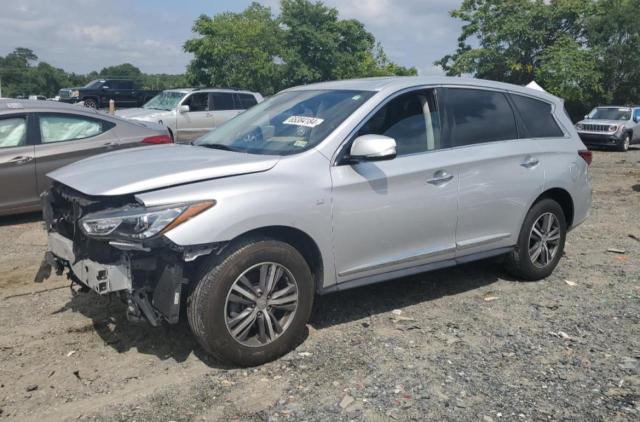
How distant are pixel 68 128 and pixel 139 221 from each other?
5.17 meters

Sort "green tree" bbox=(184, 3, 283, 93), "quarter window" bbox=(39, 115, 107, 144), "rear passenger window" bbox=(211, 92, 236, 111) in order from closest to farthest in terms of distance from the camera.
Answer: "quarter window" bbox=(39, 115, 107, 144) → "rear passenger window" bbox=(211, 92, 236, 111) → "green tree" bbox=(184, 3, 283, 93)

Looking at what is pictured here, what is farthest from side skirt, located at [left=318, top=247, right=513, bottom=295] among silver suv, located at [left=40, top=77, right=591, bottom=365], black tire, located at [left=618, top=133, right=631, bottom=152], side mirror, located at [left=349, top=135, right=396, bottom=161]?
black tire, located at [left=618, top=133, right=631, bottom=152]

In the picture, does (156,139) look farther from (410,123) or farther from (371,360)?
(371,360)

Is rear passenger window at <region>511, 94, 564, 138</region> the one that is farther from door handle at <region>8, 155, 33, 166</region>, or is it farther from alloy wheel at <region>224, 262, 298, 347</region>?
door handle at <region>8, 155, 33, 166</region>

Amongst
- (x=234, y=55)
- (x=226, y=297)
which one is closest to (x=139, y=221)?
(x=226, y=297)

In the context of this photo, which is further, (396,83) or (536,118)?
(536,118)

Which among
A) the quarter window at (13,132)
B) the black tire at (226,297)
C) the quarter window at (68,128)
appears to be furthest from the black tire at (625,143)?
the black tire at (226,297)

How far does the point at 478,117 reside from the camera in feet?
16.6

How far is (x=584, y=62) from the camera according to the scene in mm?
31500

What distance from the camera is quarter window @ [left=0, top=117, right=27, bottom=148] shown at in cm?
730

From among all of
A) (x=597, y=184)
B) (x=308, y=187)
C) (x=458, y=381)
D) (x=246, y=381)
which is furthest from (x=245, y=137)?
(x=597, y=184)

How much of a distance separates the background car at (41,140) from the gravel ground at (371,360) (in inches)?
72.7

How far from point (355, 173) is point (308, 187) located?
0.40m

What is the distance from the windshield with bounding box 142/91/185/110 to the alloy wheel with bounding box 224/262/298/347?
12907 mm
